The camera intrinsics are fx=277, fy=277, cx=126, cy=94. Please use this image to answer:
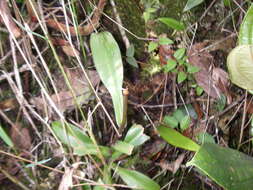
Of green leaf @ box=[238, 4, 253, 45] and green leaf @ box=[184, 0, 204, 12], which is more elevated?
green leaf @ box=[184, 0, 204, 12]

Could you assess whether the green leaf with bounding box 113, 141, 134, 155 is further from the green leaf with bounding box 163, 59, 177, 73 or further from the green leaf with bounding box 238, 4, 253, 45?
the green leaf with bounding box 238, 4, 253, 45

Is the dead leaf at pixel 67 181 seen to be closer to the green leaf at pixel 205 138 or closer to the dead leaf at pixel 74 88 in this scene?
the dead leaf at pixel 74 88

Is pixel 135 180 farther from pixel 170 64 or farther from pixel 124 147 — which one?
pixel 170 64

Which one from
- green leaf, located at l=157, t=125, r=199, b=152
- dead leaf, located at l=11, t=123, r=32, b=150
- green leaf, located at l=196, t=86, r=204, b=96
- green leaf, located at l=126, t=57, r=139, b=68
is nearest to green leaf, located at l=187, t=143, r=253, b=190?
green leaf, located at l=157, t=125, r=199, b=152

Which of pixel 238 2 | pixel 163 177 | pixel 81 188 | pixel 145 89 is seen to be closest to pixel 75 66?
pixel 145 89

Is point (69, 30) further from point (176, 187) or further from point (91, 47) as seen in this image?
point (176, 187)
